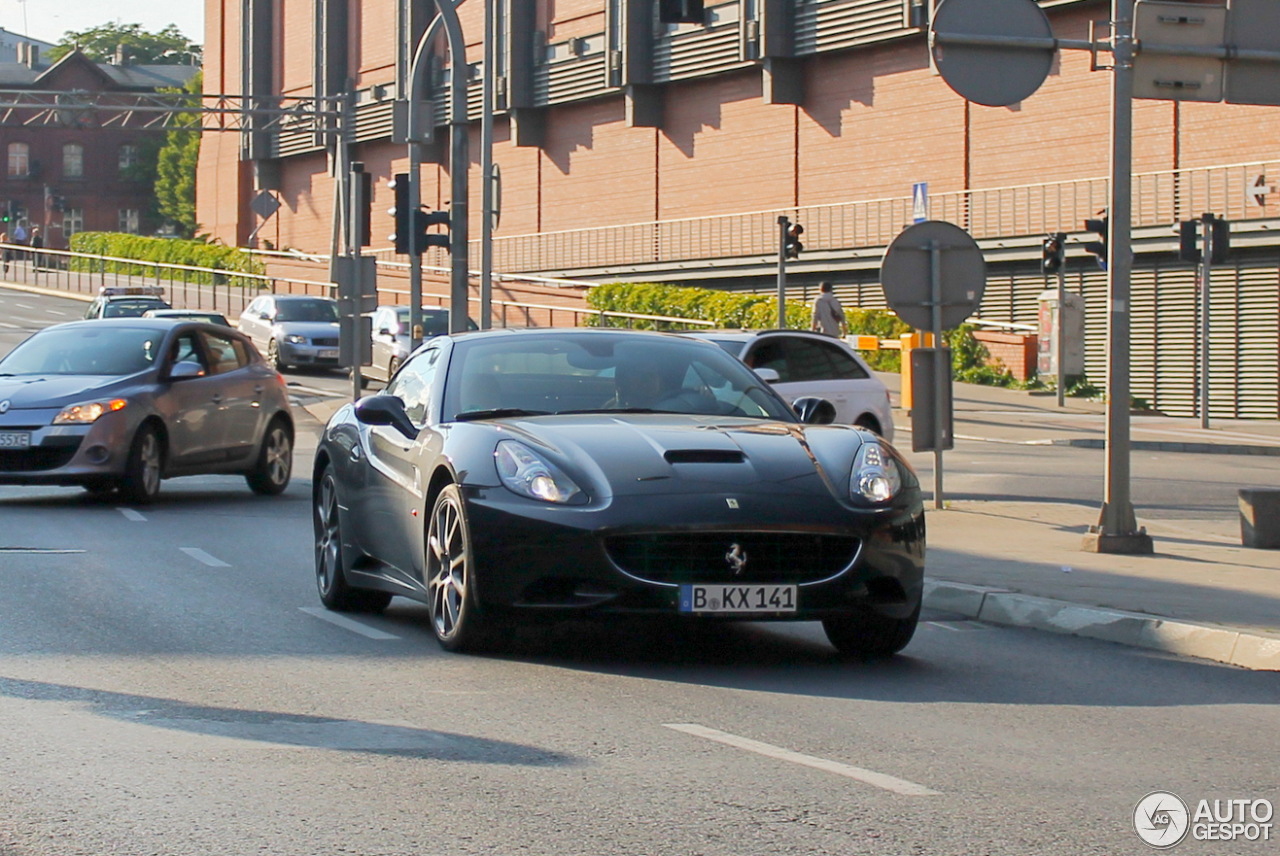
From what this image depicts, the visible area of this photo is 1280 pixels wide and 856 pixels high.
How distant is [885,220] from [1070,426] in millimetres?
14834

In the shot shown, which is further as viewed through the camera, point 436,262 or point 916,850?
point 436,262

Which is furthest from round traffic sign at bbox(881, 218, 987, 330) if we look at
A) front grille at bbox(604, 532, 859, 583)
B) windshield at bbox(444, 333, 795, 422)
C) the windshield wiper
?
front grille at bbox(604, 532, 859, 583)

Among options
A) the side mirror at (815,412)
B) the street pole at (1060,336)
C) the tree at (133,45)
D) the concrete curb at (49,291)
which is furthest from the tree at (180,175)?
the side mirror at (815,412)

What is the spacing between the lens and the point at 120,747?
20.6 feet

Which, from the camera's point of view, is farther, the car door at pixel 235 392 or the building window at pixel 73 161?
the building window at pixel 73 161

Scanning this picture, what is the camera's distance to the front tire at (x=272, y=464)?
18.2 m

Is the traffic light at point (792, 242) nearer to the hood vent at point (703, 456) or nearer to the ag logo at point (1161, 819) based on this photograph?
the hood vent at point (703, 456)

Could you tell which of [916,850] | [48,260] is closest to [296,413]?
[916,850]

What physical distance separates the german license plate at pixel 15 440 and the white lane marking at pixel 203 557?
3.38 m

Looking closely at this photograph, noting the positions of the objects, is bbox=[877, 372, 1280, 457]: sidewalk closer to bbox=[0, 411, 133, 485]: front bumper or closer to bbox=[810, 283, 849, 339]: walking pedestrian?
bbox=[810, 283, 849, 339]: walking pedestrian

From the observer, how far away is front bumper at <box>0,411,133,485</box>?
16.1 metres

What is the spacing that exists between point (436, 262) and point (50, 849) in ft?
200

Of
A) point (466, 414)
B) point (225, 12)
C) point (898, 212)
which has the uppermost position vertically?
point (225, 12)

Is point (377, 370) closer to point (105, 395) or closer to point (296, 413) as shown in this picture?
point (296, 413)
